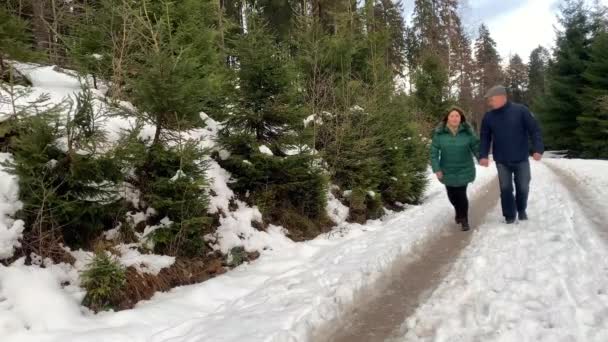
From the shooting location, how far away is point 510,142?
20.1 feet

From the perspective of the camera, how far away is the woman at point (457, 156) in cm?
668

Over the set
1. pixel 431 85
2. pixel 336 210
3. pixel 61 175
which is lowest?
pixel 336 210

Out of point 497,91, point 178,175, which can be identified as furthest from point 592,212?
point 178,175

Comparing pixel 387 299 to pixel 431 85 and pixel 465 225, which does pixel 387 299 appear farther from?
pixel 431 85

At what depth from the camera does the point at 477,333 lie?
3.03 meters

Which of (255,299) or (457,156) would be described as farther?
(457,156)

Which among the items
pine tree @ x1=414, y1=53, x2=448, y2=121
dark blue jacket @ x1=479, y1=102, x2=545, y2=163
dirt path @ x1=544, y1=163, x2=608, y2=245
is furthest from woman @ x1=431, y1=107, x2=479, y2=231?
pine tree @ x1=414, y1=53, x2=448, y2=121

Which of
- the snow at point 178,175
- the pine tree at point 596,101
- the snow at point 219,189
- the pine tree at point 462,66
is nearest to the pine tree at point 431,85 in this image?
the pine tree at point 462,66

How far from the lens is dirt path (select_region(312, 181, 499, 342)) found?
3426 millimetres

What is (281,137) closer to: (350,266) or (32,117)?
(350,266)

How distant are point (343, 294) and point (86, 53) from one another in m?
7.57

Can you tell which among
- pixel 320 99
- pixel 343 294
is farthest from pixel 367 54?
pixel 343 294

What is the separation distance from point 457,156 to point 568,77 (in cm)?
3470

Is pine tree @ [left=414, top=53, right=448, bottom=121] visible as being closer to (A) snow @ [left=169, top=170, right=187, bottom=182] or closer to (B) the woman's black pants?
(B) the woman's black pants
